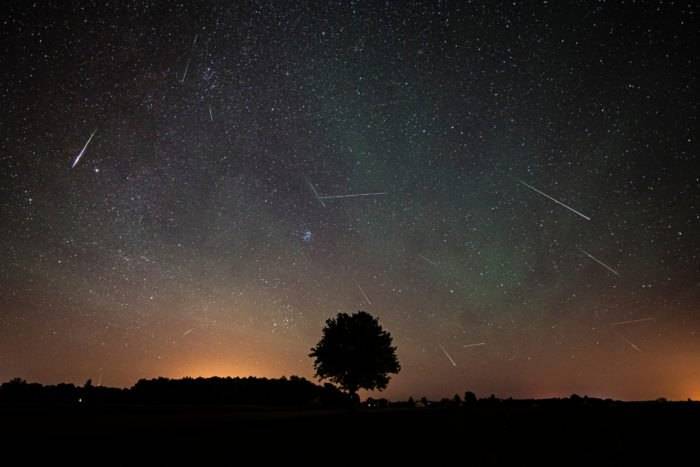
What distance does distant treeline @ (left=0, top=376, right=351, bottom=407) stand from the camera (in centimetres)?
4272

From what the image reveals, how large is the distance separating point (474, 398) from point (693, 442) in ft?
122

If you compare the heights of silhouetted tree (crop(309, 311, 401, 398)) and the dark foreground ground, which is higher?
silhouetted tree (crop(309, 311, 401, 398))

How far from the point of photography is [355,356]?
4025 centimetres

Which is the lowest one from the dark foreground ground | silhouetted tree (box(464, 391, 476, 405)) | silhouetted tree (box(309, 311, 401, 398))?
the dark foreground ground

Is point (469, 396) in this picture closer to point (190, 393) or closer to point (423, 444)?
point (423, 444)

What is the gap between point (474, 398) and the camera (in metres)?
44.2

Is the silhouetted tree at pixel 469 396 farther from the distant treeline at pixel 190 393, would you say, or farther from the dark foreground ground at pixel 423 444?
the dark foreground ground at pixel 423 444

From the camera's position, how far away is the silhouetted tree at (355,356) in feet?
132

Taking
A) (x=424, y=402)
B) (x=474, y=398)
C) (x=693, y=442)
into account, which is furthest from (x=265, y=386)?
(x=693, y=442)

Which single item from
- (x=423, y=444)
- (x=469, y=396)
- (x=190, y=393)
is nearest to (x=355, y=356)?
(x=469, y=396)

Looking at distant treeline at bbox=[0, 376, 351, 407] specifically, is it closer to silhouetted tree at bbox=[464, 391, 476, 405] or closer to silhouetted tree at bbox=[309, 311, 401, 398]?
silhouetted tree at bbox=[309, 311, 401, 398]

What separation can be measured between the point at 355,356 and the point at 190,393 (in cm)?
3752

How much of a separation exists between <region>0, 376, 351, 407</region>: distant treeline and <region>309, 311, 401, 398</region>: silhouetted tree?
174 inches

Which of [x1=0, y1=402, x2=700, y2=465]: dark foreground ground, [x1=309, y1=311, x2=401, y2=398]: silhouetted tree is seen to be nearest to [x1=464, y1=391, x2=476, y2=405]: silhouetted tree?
[x1=309, y1=311, x2=401, y2=398]: silhouetted tree
